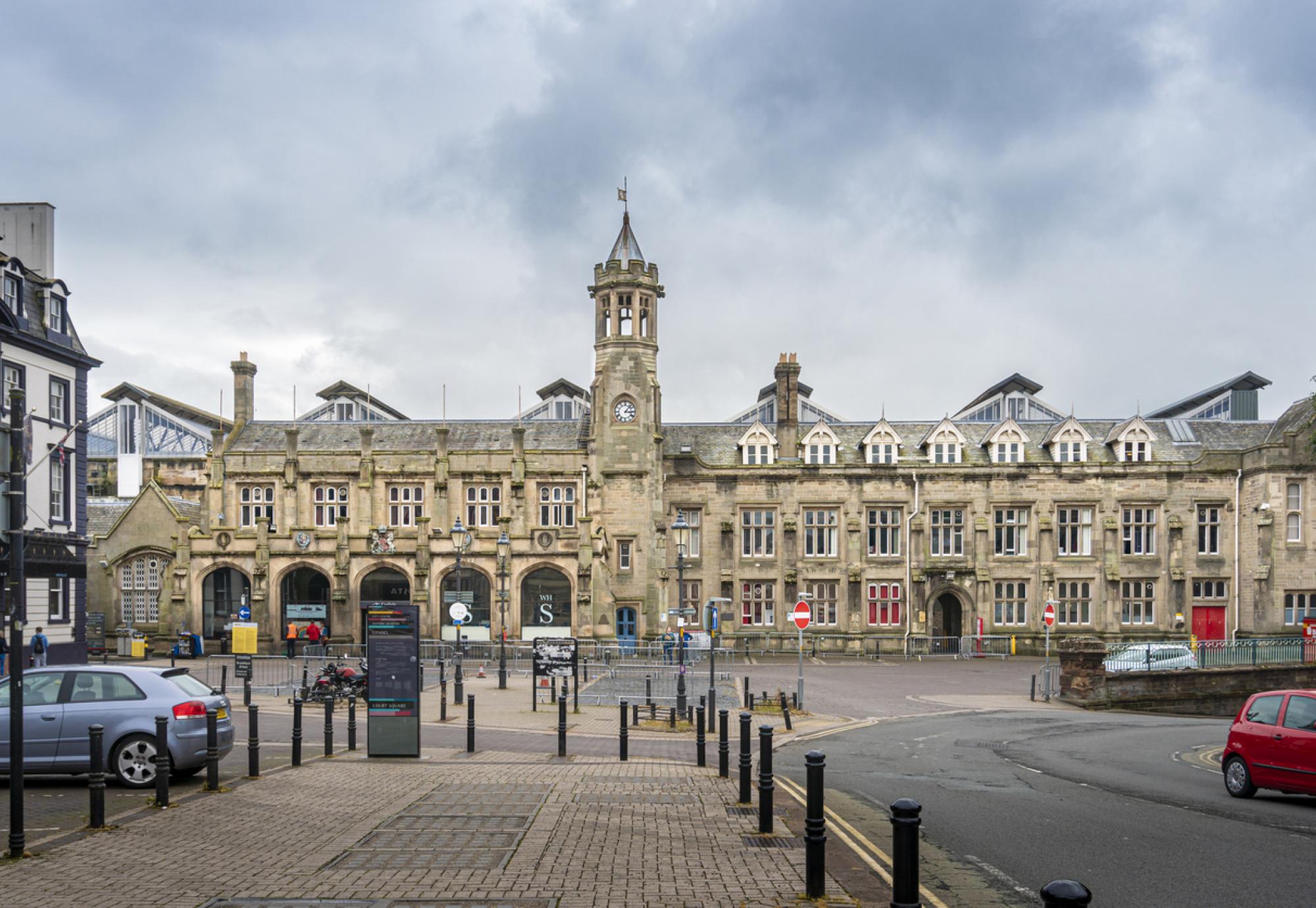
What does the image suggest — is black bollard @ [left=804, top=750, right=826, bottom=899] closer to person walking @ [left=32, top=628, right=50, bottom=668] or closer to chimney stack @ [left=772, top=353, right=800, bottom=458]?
person walking @ [left=32, top=628, right=50, bottom=668]

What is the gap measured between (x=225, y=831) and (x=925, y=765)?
11.9 meters

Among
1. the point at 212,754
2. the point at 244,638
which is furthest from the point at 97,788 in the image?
the point at 244,638

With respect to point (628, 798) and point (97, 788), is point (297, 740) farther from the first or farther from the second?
point (628, 798)

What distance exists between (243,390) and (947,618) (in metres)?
38.0

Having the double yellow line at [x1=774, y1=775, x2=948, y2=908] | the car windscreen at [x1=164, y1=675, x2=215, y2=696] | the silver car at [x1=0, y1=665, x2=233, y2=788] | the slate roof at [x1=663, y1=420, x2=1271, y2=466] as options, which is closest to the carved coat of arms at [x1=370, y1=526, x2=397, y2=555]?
the slate roof at [x1=663, y1=420, x2=1271, y2=466]

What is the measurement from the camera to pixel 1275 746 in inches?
590

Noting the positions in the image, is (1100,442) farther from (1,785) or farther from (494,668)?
(1,785)

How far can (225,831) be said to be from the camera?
1171cm

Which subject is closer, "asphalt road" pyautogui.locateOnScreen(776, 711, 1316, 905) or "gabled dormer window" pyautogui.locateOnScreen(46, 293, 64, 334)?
"asphalt road" pyautogui.locateOnScreen(776, 711, 1316, 905)

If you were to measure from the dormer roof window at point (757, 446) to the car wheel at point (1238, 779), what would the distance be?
129 ft

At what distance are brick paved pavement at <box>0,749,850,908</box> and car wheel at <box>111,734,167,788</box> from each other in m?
1.25

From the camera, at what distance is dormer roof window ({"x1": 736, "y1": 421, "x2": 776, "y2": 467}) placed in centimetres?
5494

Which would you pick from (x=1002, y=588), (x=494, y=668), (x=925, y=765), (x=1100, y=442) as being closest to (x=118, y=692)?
(x=925, y=765)

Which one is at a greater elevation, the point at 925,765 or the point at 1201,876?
the point at 1201,876
